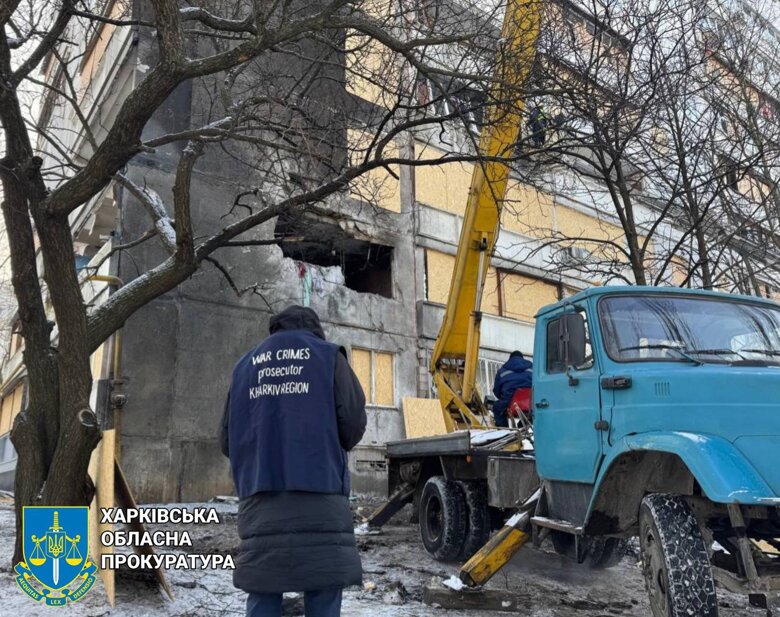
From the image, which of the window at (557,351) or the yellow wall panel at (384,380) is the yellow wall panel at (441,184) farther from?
the window at (557,351)

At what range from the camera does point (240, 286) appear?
1330 cm

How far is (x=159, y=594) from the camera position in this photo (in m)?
4.80

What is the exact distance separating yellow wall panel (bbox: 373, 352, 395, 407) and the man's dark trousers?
11.7 metres

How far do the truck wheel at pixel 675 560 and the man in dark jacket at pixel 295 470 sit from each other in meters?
1.98

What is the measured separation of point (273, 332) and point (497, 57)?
5236 millimetres

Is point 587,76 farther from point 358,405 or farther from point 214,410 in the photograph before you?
point 214,410

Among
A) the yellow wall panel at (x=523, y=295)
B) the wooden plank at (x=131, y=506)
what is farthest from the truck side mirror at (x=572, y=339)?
the yellow wall panel at (x=523, y=295)

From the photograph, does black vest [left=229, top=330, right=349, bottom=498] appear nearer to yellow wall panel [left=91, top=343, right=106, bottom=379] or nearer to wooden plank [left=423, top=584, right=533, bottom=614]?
wooden plank [left=423, top=584, right=533, bottom=614]

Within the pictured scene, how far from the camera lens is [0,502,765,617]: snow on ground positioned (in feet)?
15.2

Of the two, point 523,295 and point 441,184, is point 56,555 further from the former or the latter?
point 523,295

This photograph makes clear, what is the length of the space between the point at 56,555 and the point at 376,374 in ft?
33.4

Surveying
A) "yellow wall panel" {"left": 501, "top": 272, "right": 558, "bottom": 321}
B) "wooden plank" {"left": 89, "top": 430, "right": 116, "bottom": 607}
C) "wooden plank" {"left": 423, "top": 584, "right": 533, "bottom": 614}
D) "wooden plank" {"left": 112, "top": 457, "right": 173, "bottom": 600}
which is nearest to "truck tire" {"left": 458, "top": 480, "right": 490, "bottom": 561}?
"wooden plank" {"left": 423, "top": 584, "right": 533, "bottom": 614}

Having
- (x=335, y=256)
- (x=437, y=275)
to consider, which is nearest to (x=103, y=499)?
(x=437, y=275)

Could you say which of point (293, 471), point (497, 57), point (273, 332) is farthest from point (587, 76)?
point (293, 471)
